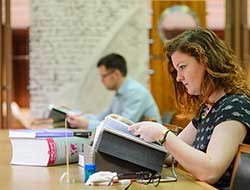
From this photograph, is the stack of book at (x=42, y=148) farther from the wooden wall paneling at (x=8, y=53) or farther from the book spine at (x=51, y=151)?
the wooden wall paneling at (x=8, y=53)

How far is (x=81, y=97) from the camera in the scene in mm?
5180

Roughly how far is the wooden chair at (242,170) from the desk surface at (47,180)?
0.14 meters

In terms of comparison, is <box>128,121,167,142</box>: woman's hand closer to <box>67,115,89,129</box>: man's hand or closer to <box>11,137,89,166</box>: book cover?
<box>11,137,89,166</box>: book cover

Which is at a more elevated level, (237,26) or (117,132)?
(237,26)

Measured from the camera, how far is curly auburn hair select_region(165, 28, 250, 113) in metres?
1.93

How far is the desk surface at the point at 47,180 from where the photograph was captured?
1.61 m

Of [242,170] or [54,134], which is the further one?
[54,134]

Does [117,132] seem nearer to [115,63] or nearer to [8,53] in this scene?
[115,63]

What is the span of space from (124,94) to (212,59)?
2534mm

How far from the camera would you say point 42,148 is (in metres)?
2.04

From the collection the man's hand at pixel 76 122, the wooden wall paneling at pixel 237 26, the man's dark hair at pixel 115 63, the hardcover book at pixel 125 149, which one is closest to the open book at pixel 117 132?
the hardcover book at pixel 125 149

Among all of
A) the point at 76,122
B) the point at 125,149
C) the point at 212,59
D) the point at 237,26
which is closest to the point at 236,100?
the point at 212,59

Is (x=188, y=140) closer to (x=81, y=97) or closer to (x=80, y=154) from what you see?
(x=80, y=154)

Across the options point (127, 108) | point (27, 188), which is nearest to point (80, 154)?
point (27, 188)
